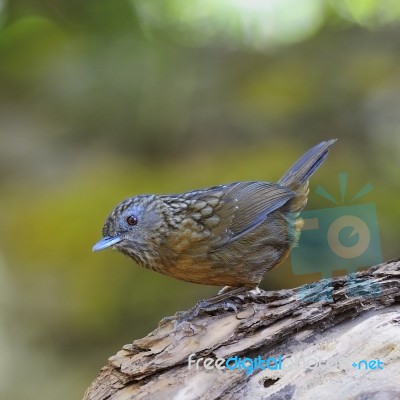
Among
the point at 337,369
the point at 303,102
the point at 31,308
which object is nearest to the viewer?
the point at 337,369

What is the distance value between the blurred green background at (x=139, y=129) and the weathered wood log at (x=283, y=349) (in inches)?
108

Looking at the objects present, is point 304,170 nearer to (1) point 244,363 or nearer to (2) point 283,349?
(2) point 283,349

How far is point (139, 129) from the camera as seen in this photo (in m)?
9.24

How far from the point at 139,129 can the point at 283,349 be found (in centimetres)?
627

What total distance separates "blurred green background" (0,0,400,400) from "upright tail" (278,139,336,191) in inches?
72.3

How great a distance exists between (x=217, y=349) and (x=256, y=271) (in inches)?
30.7

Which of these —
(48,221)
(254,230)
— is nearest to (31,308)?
(48,221)

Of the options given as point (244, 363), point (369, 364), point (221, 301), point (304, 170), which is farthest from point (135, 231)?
point (369, 364)

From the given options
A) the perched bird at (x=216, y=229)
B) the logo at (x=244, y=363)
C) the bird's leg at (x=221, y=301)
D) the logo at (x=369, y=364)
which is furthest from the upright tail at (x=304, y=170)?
the logo at (x=369, y=364)

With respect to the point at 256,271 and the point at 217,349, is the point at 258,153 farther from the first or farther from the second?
the point at 217,349

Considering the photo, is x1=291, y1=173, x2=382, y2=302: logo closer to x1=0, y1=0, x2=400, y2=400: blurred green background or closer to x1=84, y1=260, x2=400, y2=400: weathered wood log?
x1=84, y1=260, x2=400, y2=400: weathered wood log

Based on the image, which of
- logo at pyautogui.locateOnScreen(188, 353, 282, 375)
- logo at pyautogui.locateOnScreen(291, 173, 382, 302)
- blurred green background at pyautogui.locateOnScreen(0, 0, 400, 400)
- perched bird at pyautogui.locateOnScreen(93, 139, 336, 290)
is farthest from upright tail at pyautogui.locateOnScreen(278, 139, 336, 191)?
blurred green background at pyautogui.locateOnScreen(0, 0, 400, 400)

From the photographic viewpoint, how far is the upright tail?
14.4 ft

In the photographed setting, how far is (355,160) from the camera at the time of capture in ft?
25.7
